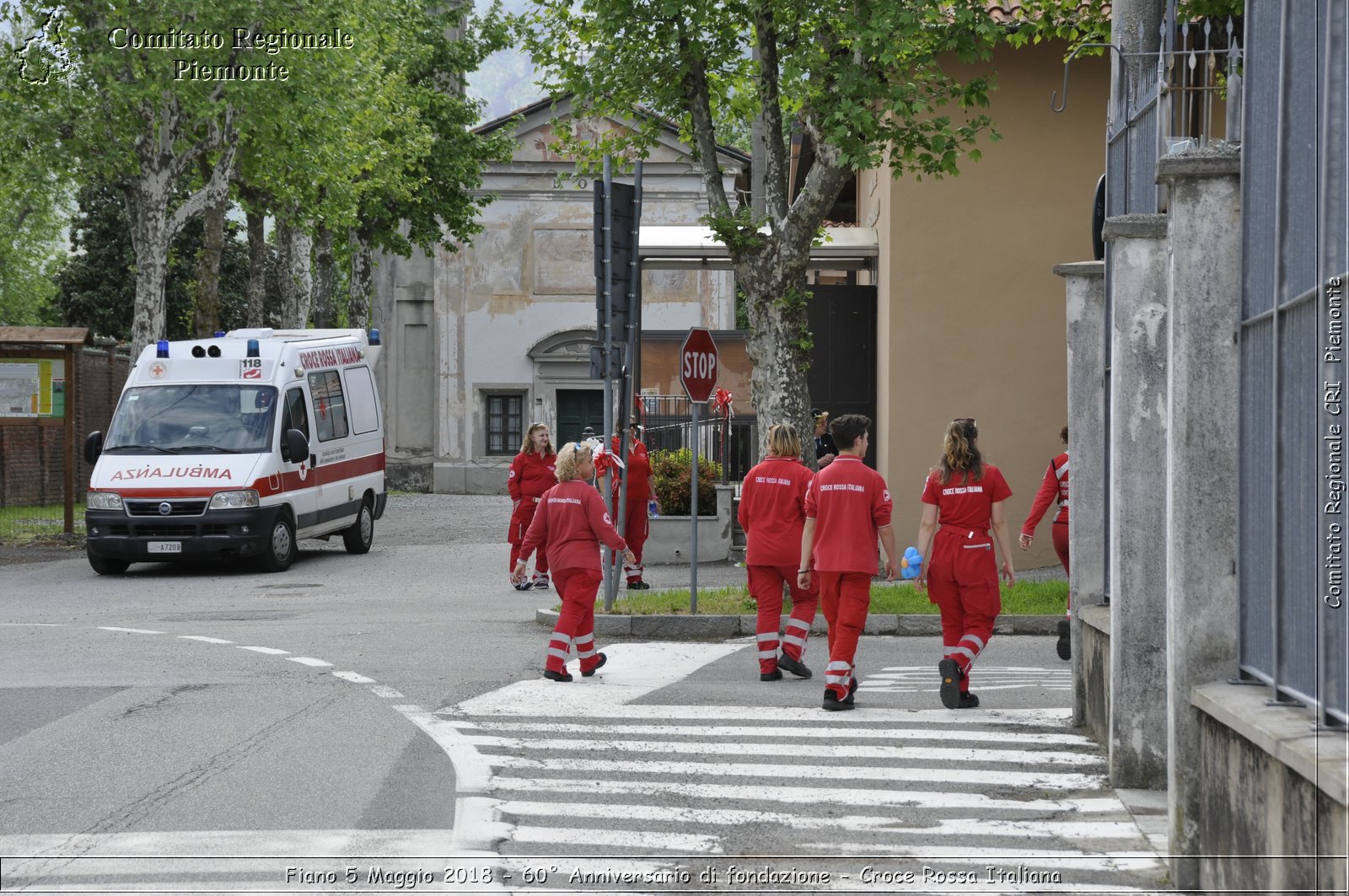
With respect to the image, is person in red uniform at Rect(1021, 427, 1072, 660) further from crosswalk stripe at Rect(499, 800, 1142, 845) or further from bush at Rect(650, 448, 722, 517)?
bush at Rect(650, 448, 722, 517)

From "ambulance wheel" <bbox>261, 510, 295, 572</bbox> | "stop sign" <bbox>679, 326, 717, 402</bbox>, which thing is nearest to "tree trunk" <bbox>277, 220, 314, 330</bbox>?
"ambulance wheel" <bbox>261, 510, 295, 572</bbox>

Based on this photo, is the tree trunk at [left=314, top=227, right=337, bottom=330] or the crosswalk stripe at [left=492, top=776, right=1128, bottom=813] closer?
the crosswalk stripe at [left=492, top=776, right=1128, bottom=813]

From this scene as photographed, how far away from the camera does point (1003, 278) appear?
19016 millimetres

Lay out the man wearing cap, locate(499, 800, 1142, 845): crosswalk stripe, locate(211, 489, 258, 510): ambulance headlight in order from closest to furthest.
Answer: locate(499, 800, 1142, 845): crosswalk stripe → locate(211, 489, 258, 510): ambulance headlight → the man wearing cap

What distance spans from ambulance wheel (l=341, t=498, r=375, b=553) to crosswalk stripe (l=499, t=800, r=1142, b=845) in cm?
1605

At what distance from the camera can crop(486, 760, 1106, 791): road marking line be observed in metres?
7.25

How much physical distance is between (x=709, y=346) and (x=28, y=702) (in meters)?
7.72

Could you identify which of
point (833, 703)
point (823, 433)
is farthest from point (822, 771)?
point (823, 433)

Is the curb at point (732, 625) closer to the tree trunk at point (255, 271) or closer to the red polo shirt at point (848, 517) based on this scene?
the red polo shirt at point (848, 517)

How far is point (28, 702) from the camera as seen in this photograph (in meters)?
9.51

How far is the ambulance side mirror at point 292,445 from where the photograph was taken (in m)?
19.5

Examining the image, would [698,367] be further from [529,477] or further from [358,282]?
[358,282]

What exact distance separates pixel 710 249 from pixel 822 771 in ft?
47.7

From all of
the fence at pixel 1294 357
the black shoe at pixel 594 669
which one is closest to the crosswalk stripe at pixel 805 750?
the black shoe at pixel 594 669
